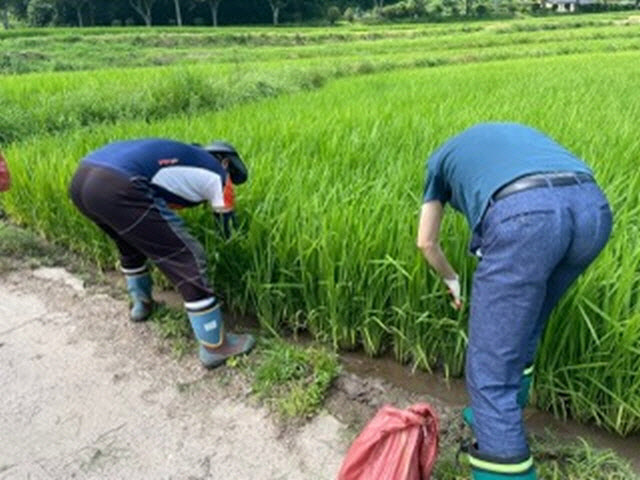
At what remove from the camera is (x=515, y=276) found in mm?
1438

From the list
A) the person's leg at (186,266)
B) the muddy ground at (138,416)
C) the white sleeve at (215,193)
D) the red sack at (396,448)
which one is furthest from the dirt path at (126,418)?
the white sleeve at (215,193)

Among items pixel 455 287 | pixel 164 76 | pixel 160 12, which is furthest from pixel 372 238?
pixel 160 12

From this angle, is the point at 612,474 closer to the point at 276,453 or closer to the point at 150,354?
the point at 276,453

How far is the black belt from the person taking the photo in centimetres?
143

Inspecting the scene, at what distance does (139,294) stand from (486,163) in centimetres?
200

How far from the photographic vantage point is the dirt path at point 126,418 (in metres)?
1.98

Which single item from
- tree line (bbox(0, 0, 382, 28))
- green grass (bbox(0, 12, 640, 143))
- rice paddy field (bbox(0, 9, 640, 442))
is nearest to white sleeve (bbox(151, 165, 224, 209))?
rice paddy field (bbox(0, 9, 640, 442))

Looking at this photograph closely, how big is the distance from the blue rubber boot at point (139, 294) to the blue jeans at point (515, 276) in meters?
1.87

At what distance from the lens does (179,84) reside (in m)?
7.21

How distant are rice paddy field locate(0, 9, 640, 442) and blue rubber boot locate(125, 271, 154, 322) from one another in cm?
37

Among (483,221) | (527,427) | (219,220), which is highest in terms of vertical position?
(483,221)

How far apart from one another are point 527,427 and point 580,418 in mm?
197

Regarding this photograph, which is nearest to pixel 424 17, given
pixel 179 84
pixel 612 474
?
pixel 179 84

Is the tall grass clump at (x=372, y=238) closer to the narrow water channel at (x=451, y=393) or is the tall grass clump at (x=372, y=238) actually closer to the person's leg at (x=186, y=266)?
the narrow water channel at (x=451, y=393)
